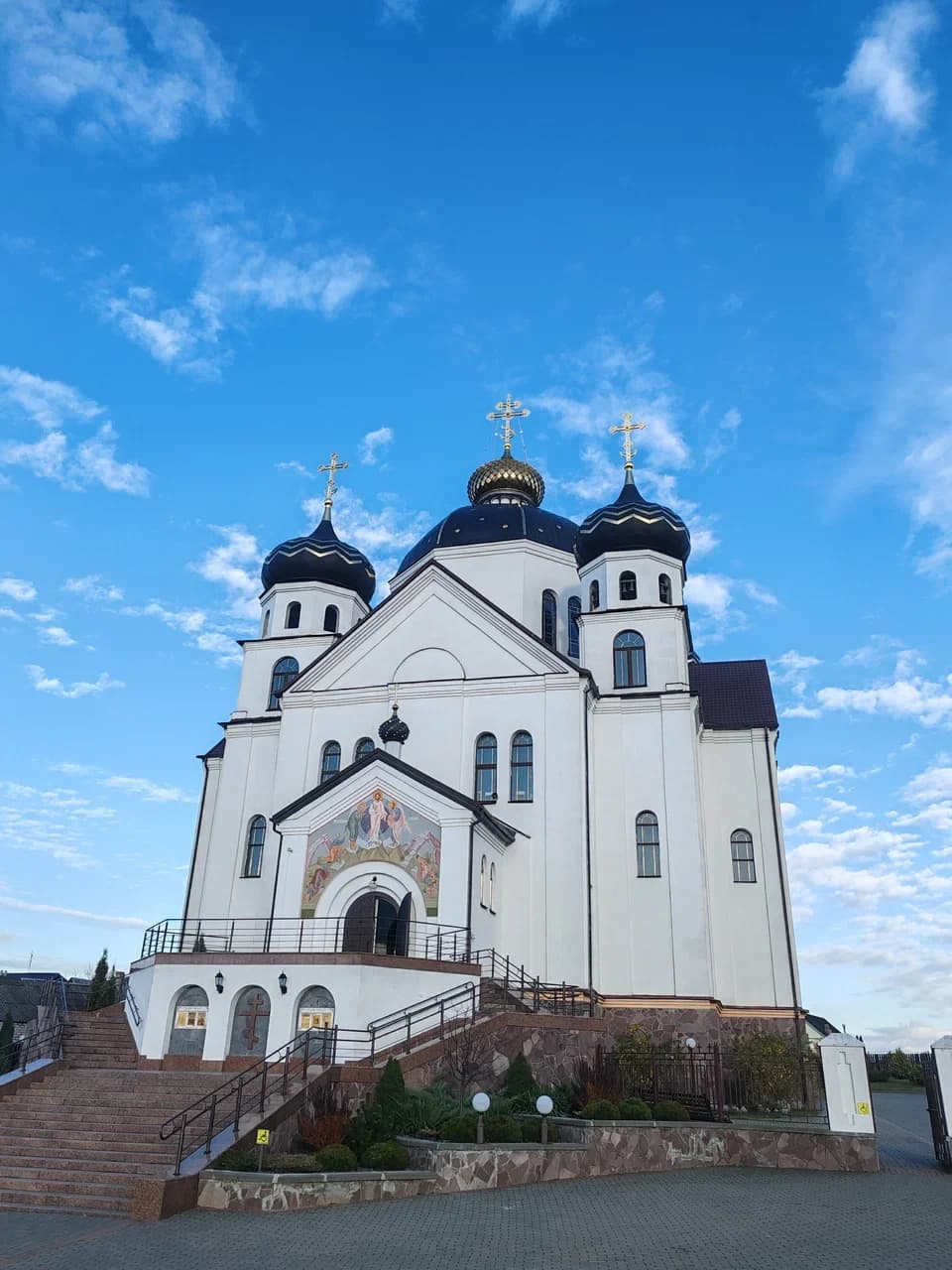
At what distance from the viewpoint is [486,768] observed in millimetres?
26734

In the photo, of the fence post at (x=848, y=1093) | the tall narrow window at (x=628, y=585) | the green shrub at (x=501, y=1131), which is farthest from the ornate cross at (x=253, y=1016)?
the tall narrow window at (x=628, y=585)

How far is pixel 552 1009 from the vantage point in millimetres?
21688

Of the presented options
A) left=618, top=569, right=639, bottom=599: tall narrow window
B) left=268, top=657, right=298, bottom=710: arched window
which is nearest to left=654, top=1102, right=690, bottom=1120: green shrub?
left=618, top=569, right=639, bottom=599: tall narrow window

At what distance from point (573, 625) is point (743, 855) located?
362 inches

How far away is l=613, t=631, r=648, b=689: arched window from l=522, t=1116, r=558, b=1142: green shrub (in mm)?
15365

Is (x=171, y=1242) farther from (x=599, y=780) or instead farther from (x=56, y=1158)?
(x=599, y=780)

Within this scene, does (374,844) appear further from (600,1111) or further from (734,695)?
(734,695)

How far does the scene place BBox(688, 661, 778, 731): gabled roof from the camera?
29.7 meters

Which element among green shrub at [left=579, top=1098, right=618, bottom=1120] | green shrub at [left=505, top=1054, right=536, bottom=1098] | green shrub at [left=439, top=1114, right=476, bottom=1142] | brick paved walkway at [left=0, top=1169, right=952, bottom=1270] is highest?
green shrub at [left=505, top=1054, right=536, bottom=1098]

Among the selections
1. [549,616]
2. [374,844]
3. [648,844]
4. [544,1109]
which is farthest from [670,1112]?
[549,616]

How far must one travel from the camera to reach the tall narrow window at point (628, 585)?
2959cm

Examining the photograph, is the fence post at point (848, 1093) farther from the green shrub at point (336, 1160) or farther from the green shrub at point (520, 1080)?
the green shrub at point (336, 1160)

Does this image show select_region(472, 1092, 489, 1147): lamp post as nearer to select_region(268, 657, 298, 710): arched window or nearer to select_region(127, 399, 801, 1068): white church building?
select_region(127, 399, 801, 1068): white church building

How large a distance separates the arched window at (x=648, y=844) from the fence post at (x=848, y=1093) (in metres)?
10.6
